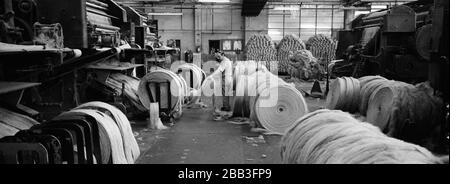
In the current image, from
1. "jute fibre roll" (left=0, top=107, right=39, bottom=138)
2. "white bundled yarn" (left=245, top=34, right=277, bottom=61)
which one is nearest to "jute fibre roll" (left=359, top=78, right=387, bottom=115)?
"jute fibre roll" (left=0, top=107, right=39, bottom=138)

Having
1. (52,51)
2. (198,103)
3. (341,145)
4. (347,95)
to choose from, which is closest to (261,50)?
(198,103)

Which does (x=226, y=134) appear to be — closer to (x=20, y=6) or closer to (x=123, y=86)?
(x=123, y=86)

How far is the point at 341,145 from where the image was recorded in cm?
259

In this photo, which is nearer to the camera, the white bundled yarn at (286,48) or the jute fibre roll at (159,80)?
the jute fibre roll at (159,80)

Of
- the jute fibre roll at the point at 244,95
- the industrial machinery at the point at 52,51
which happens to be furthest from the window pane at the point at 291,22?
the industrial machinery at the point at 52,51

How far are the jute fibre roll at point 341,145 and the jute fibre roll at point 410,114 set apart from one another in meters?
1.94

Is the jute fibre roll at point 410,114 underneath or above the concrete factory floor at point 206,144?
above

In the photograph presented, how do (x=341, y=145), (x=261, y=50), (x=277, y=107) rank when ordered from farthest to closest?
(x=261, y=50) → (x=277, y=107) → (x=341, y=145)

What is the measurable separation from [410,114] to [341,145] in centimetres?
272

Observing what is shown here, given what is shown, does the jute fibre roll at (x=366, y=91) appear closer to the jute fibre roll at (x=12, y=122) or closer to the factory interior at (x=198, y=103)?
the factory interior at (x=198, y=103)

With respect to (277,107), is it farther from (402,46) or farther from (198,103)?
(198,103)

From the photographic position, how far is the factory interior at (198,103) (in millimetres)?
3070

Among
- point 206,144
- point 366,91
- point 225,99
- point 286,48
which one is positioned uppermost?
point 286,48
